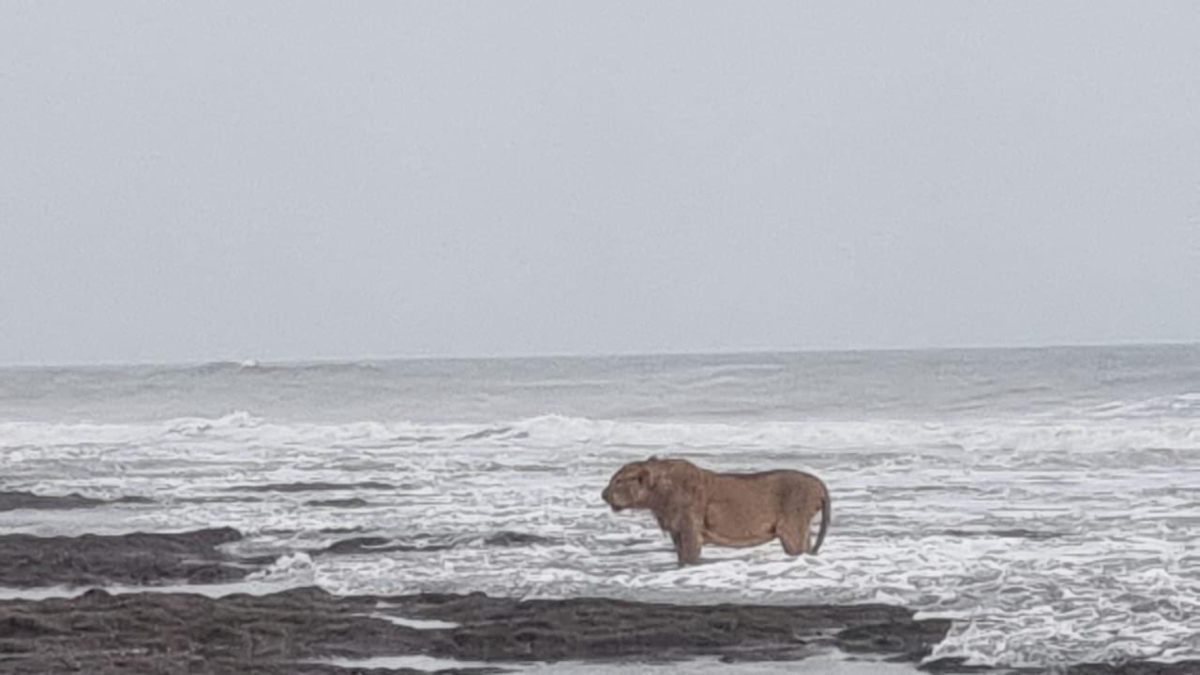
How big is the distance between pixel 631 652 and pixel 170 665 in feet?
7.18

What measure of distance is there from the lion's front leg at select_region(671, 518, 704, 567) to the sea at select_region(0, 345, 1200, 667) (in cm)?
13

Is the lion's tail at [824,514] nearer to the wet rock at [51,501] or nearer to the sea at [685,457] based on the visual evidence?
the sea at [685,457]

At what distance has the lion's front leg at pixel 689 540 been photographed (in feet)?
42.2

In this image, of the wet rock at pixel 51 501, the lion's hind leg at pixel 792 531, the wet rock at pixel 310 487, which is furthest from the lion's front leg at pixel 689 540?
the wet rock at pixel 310 487

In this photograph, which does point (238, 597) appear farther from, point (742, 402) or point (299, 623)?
point (742, 402)

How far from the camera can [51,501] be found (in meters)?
20.4

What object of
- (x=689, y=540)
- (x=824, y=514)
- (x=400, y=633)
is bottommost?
(x=400, y=633)

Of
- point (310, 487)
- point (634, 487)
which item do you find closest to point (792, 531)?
point (634, 487)

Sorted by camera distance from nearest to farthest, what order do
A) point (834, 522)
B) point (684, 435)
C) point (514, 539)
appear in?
point (514, 539) → point (834, 522) → point (684, 435)

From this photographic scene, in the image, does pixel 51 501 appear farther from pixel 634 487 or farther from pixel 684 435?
pixel 684 435

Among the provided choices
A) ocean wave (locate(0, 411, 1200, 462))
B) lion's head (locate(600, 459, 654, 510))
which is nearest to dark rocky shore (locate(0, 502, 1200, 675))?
lion's head (locate(600, 459, 654, 510))

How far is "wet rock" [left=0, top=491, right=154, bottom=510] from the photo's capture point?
19.9 meters

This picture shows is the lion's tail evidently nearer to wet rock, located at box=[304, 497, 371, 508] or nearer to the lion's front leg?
the lion's front leg

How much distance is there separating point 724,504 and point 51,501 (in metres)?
9.85
